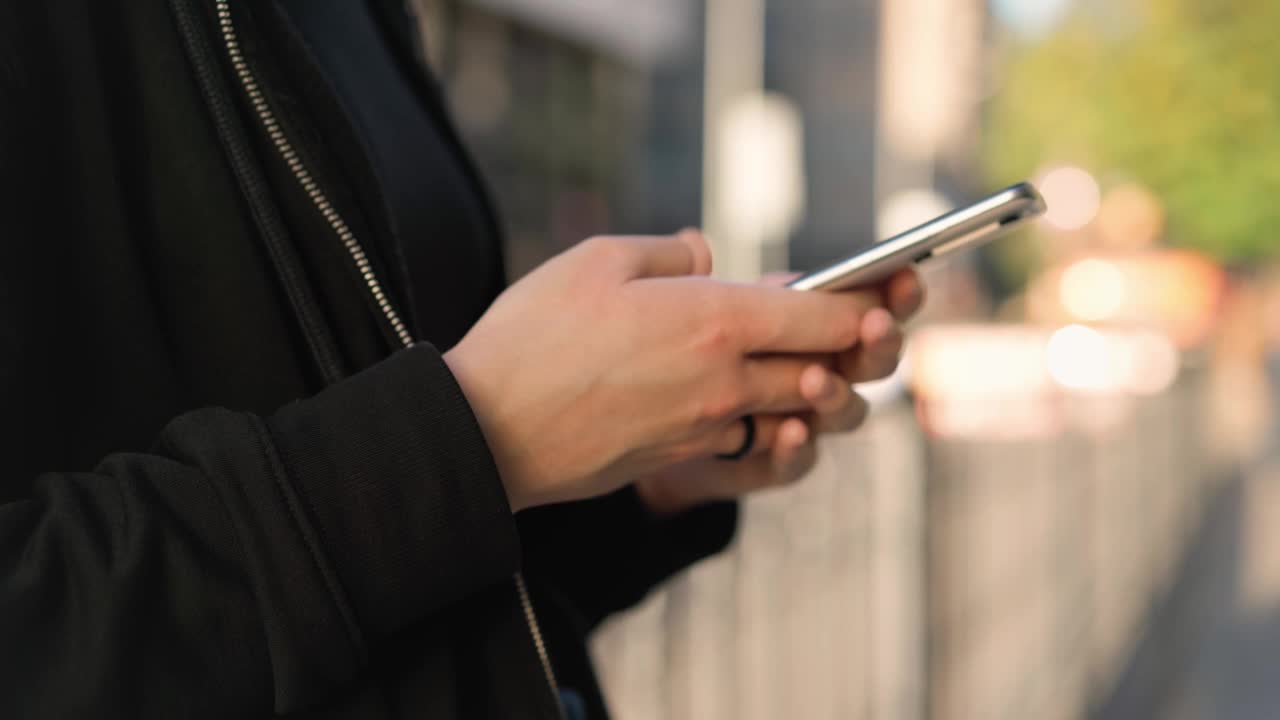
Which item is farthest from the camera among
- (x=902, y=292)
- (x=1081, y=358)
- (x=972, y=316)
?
(x=972, y=316)

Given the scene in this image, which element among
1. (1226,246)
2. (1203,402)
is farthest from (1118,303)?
(1203,402)

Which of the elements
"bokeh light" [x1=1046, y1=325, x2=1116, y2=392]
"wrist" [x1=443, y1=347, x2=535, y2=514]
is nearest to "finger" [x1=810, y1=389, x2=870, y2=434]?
"wrist" [x1=443, y1=347, x2=535, y2=514]

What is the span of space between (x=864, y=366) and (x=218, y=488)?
0.62m

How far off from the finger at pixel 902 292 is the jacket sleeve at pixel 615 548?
367 mm

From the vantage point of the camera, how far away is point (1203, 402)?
39.4ft

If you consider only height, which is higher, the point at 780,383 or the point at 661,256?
the point at 661,256

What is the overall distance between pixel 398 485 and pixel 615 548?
60cm

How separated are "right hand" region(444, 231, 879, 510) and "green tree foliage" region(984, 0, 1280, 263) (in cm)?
2843

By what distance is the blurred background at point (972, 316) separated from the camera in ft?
9.39

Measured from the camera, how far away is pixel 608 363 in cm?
107

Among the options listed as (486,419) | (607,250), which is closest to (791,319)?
(607,250)

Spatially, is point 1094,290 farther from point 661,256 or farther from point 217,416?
point 217,416

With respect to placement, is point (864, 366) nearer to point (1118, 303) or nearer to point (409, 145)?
point (409, 145)

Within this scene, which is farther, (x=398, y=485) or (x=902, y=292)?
(x=902, y=292)
